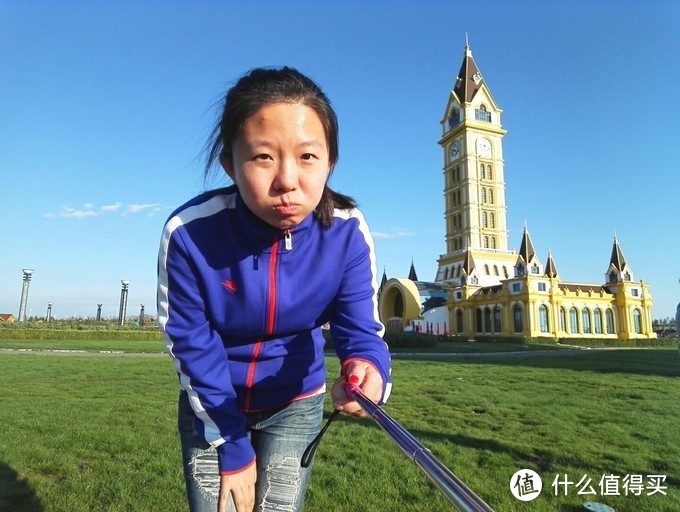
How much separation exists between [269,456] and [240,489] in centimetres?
19

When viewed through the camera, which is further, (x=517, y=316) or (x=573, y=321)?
(x=573, y=321)

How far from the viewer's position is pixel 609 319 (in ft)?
142

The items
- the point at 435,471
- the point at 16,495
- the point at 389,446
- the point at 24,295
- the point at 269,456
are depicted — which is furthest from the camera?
the point at 24,295

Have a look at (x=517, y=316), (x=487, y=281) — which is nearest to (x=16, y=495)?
(x=517, y=316)

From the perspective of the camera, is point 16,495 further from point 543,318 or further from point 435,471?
point 543,318

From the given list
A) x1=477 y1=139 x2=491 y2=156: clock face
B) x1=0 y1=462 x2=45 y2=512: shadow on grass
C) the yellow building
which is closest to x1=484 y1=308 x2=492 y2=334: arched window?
the yellow building

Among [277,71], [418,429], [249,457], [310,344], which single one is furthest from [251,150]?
[418,429]

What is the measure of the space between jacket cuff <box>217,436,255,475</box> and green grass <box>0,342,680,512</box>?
2120 millimetres

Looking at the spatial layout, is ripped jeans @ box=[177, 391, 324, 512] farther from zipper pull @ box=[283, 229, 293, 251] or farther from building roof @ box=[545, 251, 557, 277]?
building roof @ box=[545, 251, 557, 277]

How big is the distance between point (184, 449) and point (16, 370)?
12526mm

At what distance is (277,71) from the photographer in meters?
1.69

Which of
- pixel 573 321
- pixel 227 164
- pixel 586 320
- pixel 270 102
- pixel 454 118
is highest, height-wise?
pixel 454 118

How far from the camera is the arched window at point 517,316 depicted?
41750 mm

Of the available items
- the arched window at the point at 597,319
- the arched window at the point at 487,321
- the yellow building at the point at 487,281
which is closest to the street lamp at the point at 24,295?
the yellow building at the point at 487,281
